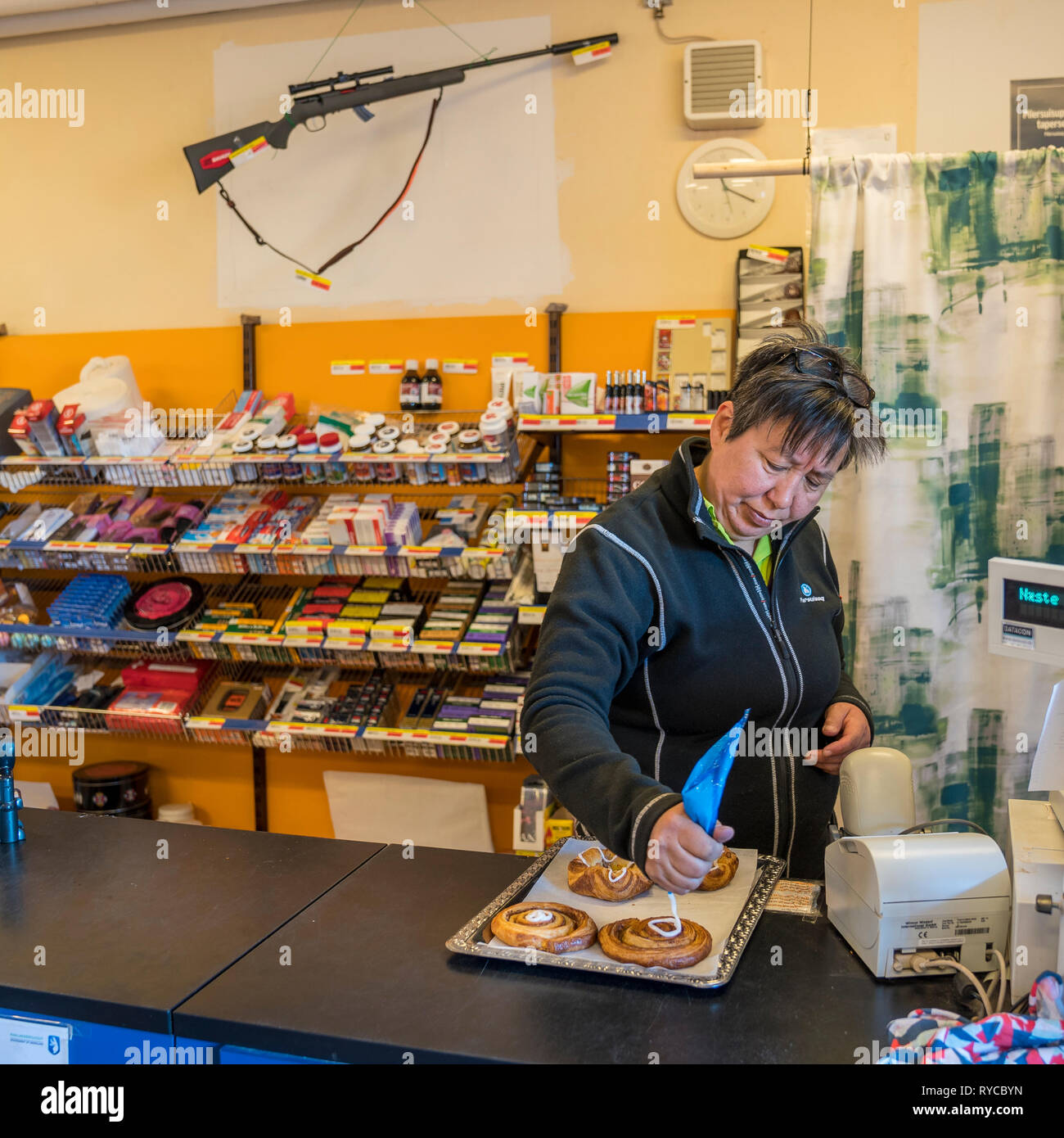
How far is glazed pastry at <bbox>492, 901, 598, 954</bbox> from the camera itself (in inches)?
61.9

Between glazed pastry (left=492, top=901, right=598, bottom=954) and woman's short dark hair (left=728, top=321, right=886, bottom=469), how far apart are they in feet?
2.93

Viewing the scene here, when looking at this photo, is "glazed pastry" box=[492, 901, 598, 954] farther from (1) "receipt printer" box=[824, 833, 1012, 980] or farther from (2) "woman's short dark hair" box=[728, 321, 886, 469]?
(2) "woman's short dark hair" box=[728, 321, 886, 469]

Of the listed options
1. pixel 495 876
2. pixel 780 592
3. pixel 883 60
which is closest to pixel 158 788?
pixel 495 876

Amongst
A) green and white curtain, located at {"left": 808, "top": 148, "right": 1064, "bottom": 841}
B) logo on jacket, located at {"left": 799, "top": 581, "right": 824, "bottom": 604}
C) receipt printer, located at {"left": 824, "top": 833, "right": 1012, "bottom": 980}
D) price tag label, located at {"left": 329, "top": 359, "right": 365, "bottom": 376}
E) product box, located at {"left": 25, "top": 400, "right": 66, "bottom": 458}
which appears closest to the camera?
receipt printer, located at {"left": 824, "top": 833, "right": 1012, "bottom": 980}

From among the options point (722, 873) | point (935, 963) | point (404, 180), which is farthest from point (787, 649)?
point (404, 180)

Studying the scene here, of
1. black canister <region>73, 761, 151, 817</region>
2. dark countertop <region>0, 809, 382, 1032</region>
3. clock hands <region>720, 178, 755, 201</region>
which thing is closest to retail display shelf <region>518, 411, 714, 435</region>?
clock hands <region>720, 178, 755, 201</region>

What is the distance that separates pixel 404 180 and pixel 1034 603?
3450 millimetres

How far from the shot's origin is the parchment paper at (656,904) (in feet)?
5.34

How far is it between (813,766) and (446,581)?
2.35 metres

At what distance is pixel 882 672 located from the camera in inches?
122

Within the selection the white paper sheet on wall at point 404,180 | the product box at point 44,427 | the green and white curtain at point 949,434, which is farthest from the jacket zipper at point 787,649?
the product box at point 44,427

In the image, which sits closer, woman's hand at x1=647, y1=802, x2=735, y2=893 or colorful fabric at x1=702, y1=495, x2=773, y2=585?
woman's hand at x1=647, y1=802, x2=735, y2=893

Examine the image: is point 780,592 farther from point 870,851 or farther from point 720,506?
point 870,851

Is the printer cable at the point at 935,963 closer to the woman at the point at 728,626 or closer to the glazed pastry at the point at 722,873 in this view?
the glazed pastry at the point at 722,873
